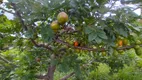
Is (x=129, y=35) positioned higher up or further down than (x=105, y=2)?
further down

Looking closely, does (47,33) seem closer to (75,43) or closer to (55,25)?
(55,25)

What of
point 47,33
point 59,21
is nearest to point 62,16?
point 59,21

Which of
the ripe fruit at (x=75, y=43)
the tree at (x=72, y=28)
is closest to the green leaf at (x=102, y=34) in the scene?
the tree at (x=72, y=28)

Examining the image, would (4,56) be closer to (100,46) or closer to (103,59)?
(103,59)

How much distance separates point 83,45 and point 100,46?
0.10m

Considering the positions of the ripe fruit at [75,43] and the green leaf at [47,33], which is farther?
the ripe fruit at [75,43]

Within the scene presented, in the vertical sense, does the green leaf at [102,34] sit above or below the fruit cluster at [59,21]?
below

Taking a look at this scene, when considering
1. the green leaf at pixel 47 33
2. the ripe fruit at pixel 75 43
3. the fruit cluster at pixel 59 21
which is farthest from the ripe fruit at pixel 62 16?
the ripe fruit at pixel 75 43

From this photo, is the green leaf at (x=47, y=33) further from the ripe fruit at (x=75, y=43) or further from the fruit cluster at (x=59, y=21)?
the ripe fruit at (x=75, y=43)

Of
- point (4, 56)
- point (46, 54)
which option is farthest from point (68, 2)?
point (4, 56)

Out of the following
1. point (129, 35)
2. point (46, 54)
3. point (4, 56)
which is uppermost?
point (4, 56)

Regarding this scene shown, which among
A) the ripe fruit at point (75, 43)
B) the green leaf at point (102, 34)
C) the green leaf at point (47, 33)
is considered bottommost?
the green leaf at point (102, 34)

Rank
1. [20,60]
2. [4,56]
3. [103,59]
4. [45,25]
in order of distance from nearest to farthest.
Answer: [45,25] → [20,60] → [103,59] → [4,56]

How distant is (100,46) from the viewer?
1429 mm
